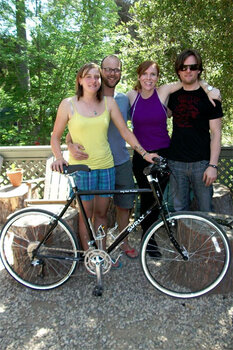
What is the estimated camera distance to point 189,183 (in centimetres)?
310

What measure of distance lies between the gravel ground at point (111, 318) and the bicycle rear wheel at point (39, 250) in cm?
13

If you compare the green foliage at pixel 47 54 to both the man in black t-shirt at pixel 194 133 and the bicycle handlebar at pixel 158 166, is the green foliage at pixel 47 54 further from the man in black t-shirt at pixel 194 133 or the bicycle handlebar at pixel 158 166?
the bicycle handlebar at pixel 158 166

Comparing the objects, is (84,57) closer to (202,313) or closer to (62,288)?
(62,288)

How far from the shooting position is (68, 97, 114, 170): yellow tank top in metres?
2.61

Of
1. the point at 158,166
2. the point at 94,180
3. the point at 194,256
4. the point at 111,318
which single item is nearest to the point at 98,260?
the point at 111,318

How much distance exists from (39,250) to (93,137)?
1.14 metres

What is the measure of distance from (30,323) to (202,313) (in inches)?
54.9

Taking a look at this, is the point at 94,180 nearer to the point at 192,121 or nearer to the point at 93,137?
the point at 93,137

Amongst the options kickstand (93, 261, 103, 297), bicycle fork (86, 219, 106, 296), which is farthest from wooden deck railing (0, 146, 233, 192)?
kickstand (93, 261, 103, 297)

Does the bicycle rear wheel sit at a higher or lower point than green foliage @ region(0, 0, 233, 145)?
lower

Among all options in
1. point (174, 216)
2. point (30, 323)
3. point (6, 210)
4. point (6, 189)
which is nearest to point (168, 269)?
point (174, 216)

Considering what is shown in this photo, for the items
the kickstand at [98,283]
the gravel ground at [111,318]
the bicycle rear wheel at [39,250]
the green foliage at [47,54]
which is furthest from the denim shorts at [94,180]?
the green foliage at [47,54]

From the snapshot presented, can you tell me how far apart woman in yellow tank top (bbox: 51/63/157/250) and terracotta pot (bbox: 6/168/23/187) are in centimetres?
225

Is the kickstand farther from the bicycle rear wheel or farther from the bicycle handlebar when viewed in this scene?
the bicycle handlebar
